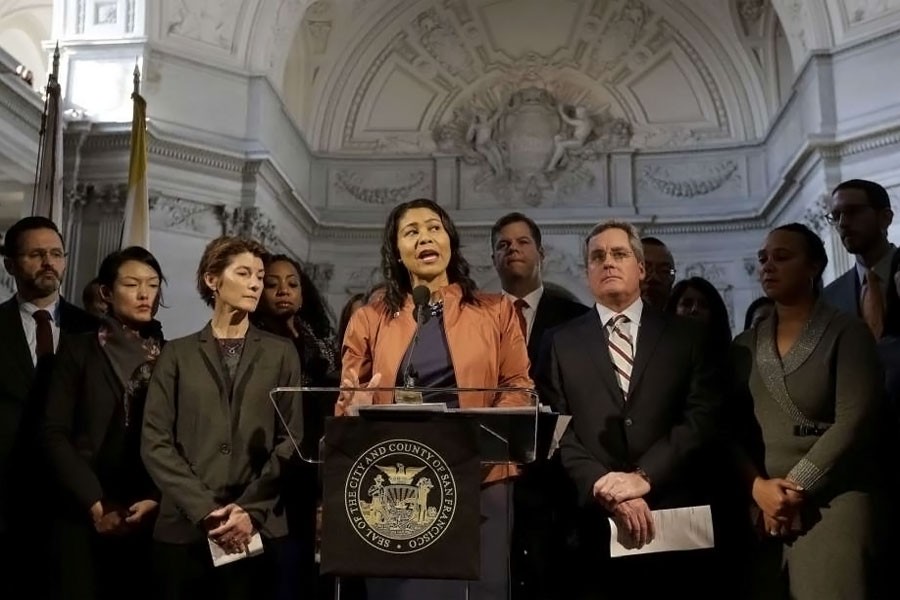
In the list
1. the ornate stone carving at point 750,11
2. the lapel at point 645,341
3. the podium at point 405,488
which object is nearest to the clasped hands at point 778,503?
the lapel at point 645,341

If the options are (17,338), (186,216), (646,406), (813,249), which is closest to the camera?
(646,406)

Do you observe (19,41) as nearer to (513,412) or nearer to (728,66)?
(728,66)

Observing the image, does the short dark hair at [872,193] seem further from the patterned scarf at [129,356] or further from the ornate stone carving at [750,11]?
the ornate stone carving at [750,11]

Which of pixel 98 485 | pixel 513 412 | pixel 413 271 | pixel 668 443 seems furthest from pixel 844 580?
pixel 98 485

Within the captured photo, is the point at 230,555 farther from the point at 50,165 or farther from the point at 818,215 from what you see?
the point at 818,215

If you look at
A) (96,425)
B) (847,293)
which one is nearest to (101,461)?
(96,425)

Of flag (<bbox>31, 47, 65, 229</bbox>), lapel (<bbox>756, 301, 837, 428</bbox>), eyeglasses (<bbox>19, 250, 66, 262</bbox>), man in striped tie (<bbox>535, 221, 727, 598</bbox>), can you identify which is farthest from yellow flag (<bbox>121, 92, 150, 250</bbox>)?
lapel (<bbox>756, 301, 837, 428</bbox>)

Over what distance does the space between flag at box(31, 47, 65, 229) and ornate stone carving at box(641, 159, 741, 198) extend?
8.65 meters

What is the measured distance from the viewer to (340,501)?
2.21 meters

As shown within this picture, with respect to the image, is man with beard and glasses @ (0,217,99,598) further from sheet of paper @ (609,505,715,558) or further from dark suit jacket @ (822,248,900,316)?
dark suit jacket @ (822,248,900,316)

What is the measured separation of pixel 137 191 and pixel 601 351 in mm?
6542

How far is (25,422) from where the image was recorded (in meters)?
3.34

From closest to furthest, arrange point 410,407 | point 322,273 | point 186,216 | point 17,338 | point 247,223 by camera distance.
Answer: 1. point 410,407
2. point 17,338
3. point 186,216
4. point 247,223
5. point 322,273

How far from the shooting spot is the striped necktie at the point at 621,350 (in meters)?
3.01
